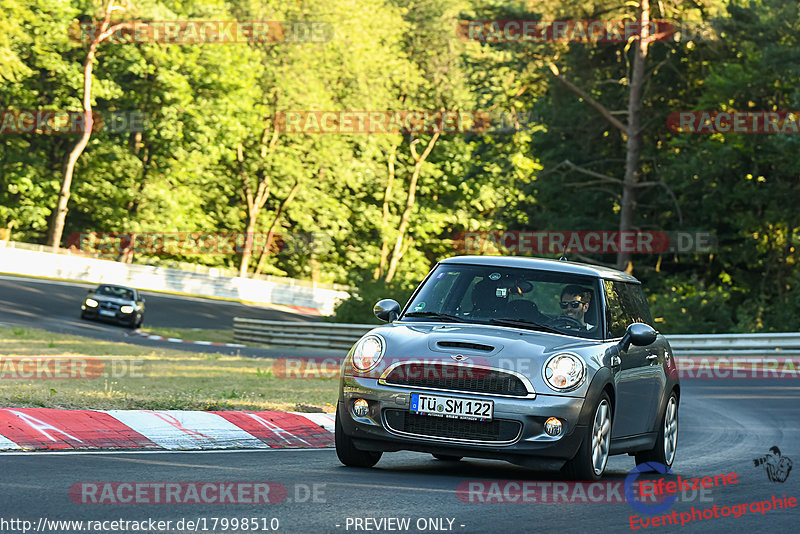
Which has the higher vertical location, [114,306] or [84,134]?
[84,134]

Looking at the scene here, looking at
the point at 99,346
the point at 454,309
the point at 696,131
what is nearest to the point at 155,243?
the point at 696,131

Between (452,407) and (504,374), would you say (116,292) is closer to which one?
(452,407)

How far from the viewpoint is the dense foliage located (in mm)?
40031

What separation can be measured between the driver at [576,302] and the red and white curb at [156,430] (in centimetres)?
304

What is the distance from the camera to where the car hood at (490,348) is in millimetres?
8859

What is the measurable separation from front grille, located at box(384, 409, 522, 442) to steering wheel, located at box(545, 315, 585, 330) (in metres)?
1.20

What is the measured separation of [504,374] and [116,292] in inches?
1298

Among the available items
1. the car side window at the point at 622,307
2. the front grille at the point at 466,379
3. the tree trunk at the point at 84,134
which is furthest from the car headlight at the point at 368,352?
the tree trunk at the point at 84,134

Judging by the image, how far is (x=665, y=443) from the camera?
1090 centimetres

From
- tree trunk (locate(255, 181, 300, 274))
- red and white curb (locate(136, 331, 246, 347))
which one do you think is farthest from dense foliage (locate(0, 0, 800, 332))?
red and white curb (locate(136, 331, 246, 347))

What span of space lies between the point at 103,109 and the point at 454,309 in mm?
53442

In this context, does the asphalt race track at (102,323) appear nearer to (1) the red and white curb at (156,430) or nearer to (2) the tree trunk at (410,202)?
(1) the red and white curb at (156,430)

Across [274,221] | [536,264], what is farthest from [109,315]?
[274,221]

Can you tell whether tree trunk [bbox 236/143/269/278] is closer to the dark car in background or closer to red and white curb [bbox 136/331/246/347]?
the dark car in background
